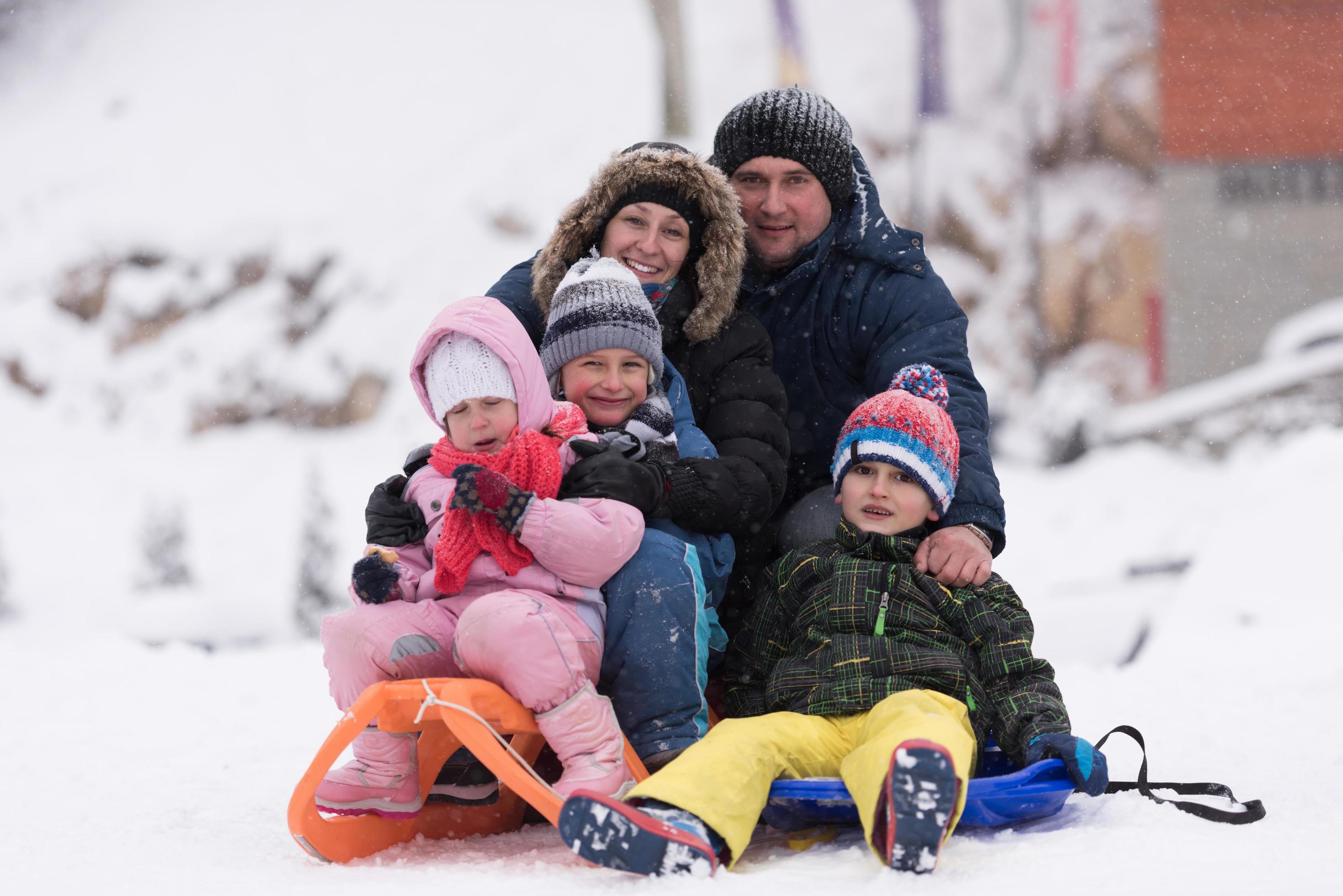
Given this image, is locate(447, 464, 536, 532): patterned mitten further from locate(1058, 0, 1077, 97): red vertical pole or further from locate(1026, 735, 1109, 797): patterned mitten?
locate(1058, 0, 1077, 97): red vertical pole

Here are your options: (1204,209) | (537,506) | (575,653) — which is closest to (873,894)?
(575,653)

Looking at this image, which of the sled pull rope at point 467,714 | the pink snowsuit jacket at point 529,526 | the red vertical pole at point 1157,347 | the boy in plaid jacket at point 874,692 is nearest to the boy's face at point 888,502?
the boy in plaid jacket at point 874,692

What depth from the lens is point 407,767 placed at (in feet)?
5.71

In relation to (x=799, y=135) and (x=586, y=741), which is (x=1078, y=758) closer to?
(x=586, y=741)

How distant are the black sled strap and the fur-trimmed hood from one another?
1.06 metres

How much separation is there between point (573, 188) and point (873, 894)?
1221 centimetres

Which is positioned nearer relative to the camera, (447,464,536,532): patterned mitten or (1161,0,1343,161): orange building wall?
(447,464,536,532): patterned mitten

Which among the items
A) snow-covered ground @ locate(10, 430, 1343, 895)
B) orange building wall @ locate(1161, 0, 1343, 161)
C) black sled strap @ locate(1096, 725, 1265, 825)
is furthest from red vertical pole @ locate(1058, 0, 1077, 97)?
black sled strap @ locate(1096, 725, 1265, 825)

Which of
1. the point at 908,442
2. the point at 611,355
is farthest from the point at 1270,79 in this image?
the point at 611,355

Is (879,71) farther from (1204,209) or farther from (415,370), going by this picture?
(415,370)

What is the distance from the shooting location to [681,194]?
7.61ft

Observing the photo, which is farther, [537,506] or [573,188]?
[573,188]

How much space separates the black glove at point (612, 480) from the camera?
1787mm

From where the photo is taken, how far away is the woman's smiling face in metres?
2.27
